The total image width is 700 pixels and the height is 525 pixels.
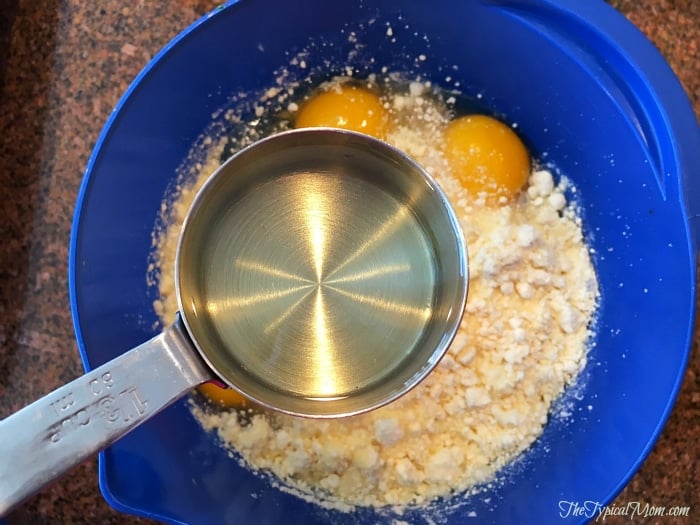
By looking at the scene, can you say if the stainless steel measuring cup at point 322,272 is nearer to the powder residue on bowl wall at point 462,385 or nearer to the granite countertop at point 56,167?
the powder residue on bowl wall at point 462,385

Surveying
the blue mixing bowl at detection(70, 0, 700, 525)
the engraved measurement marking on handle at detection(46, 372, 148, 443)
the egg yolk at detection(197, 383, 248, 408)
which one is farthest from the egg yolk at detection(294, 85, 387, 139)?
the engraved measurement marking on handle at detection(46, 372, 148, 443)

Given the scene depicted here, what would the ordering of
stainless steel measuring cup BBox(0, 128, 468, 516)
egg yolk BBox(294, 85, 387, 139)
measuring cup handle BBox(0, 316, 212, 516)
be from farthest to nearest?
egg yolk BBox(294, 85, 387, 139) → stainless steel measuring cup BBox(0, 128, 468, 516) → measuring cup handle BBox(0, 316, 212, 516)

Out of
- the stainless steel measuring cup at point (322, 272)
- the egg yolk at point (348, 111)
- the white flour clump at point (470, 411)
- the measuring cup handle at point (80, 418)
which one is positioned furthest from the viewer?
the egg yolk at point (348, 111)

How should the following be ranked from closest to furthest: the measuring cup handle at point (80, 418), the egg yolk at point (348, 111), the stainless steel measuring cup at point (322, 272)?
1. the measuring cup handle at point (80, 418)
2. the stainless steel measuring cup at point (322, 272)
3. the egg yolk at point (348, 111)

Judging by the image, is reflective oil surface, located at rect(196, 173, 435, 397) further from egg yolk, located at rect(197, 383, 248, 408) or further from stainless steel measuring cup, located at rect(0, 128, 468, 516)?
egg yolk, located at rect(197, 383, 248, 408)

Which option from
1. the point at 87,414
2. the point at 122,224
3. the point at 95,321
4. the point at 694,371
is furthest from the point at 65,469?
the point at 694,371

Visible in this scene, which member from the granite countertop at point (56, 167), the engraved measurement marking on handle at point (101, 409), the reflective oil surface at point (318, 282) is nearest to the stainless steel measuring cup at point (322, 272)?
the reflective oil surface at point (318, 282)

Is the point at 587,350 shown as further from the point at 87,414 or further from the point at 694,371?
the point at 87,414

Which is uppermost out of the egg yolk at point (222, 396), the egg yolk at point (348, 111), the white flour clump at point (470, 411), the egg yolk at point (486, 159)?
the egg yolk at point (348, 111)
